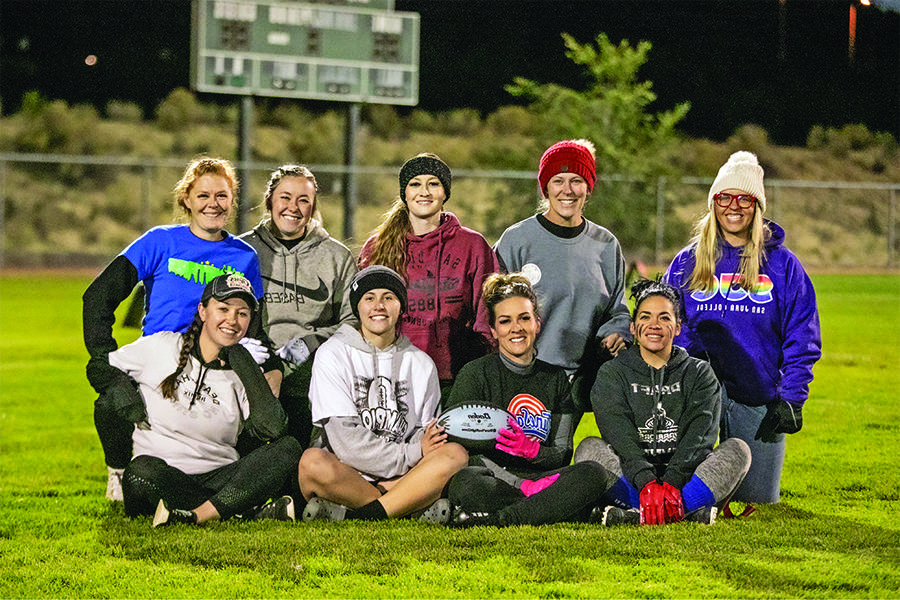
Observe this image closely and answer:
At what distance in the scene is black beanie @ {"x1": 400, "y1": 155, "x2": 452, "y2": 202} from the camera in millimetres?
4957

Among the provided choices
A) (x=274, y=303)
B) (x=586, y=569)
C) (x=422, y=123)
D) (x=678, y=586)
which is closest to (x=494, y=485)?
(x=586, y=569)

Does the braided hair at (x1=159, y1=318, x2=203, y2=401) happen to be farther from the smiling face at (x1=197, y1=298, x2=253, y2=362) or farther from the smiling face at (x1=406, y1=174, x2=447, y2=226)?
the smiling face at (x1=406, y1=174, x2=447, y2=226)

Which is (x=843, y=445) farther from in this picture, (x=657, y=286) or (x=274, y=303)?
(x=274, y=303)

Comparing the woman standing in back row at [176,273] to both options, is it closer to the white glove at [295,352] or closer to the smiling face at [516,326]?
the white glove at [295,352]

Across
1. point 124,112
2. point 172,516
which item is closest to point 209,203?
point 172,516

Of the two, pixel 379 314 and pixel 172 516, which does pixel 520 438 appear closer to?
pixel 379 314

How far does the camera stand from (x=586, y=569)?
391 centimetres

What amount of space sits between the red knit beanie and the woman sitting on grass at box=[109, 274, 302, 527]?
1542 millimetres

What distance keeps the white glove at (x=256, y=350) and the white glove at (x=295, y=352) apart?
197 mm

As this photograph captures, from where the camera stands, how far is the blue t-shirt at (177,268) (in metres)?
4.84

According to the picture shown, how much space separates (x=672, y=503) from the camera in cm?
448

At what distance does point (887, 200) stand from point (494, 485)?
3177 centimetres

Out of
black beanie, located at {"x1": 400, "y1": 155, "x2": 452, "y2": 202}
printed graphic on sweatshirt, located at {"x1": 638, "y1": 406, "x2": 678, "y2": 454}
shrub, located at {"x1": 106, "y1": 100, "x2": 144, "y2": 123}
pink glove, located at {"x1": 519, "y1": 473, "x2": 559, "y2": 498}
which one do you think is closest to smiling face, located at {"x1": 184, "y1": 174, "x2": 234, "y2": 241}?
black beanie, located at {"x1": 400, "y1": 155, "x2": 452, "y2": 202}

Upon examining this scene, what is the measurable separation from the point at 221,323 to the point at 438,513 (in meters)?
1.24
